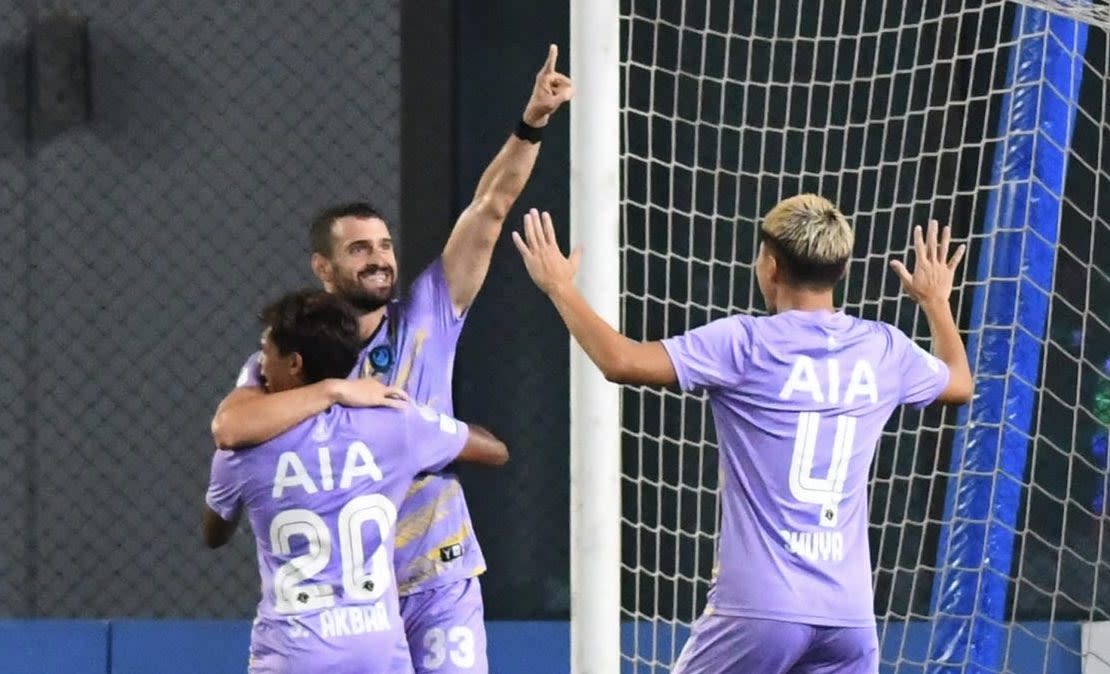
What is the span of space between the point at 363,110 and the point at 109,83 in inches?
39.3

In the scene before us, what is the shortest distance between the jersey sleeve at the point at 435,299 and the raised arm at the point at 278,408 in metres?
0.78

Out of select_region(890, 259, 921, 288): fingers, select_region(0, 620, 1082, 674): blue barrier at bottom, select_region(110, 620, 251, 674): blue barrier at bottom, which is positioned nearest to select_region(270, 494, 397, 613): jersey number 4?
select_region(890, 259, 921, 288): fingers

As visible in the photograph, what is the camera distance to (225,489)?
11.2 feet

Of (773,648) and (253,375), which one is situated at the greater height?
(253,375)

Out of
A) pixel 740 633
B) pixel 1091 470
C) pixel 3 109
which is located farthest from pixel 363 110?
pixel 740 633

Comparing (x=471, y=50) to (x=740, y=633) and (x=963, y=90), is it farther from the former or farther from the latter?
(x=740, y=633)

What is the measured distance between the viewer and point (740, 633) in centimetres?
362

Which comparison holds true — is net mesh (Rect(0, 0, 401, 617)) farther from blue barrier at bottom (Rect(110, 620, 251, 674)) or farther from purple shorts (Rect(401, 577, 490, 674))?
purple shorts (Rect(401, 577, 490, 674))

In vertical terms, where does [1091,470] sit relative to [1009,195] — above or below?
below

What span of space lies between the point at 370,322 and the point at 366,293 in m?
0.08

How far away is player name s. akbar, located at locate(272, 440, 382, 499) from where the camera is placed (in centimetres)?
330

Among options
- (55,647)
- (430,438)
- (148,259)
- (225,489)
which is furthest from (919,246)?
(55,647)

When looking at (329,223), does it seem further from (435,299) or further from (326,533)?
(326,533)

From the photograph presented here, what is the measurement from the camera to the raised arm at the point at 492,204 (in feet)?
13.8
